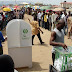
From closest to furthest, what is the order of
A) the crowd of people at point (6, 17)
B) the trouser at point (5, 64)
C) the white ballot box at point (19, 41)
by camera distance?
the trouser at point (5, 64), the white ballot box at point (19, 41), the crowd of people at point (6, 17)

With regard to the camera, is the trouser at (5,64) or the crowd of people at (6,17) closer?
the trouser at (5,64)

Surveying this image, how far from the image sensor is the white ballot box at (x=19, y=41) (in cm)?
477

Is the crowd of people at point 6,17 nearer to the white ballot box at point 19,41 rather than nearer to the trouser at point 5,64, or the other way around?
the white ballot box at point 19,41

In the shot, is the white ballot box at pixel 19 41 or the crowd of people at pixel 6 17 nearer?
the white ballot box at pixel 19 41

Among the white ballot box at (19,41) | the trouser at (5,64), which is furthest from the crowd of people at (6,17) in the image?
the trouser at (5,64)

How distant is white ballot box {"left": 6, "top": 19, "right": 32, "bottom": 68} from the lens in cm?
477

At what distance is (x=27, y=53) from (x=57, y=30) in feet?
5.24

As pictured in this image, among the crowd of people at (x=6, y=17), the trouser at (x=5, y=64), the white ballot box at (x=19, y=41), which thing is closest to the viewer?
the trouser at (x=5, y=64)

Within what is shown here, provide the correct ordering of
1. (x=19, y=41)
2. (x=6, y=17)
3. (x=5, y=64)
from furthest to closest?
1. (x=6, y=17)
2. (x=19, y=41)
3. (x=5, y=64)

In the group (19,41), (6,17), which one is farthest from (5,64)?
(6,17)

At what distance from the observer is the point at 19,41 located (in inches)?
193

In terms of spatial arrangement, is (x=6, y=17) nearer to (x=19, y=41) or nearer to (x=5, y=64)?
(x=19, y=41)

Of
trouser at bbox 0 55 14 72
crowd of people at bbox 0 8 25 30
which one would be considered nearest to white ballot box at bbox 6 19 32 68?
trouser at bbox 0 55 14 72

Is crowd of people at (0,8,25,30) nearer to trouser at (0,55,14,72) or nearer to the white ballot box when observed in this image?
the white ballot box
